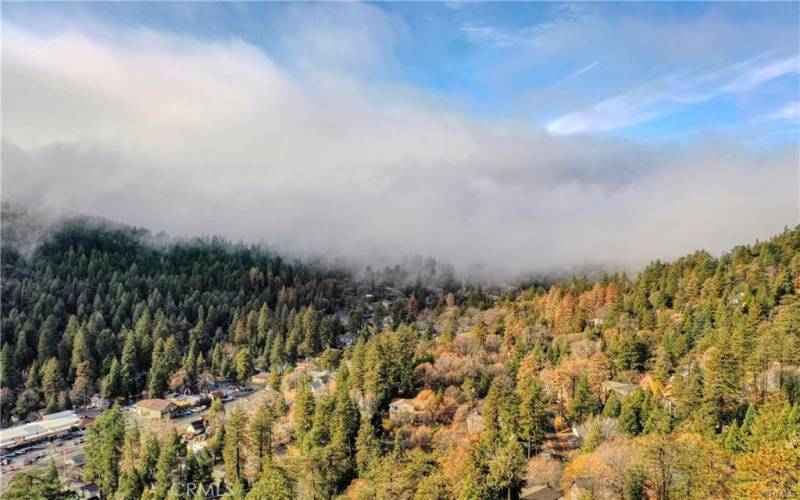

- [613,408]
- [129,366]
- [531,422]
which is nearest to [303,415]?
[531,422]

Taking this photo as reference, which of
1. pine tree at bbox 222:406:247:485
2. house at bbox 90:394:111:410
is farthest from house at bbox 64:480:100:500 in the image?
house at bbox 90:394:111:410

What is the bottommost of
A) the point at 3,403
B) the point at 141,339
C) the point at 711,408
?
the point at 3,403

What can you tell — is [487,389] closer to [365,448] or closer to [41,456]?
[365,448]

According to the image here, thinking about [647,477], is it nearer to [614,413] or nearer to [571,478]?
[571,478]

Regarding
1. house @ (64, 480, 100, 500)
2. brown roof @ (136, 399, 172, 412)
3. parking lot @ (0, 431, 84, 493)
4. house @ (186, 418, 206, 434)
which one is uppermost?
house @ (64, 480, 100, 500)

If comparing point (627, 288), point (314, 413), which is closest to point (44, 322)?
point (314, 413)

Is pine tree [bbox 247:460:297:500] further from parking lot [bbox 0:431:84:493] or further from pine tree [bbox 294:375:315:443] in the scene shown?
parking lot [bbox 0:431:84:493]

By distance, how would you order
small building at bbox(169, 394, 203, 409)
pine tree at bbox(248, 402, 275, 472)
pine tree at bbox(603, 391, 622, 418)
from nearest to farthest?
1. pine tree at bbox(603, 391, 622, 418)
2. pine tree at bbox(248, 402, 275, 472)
3. small building at bbox(169, 394, 203, 409)
